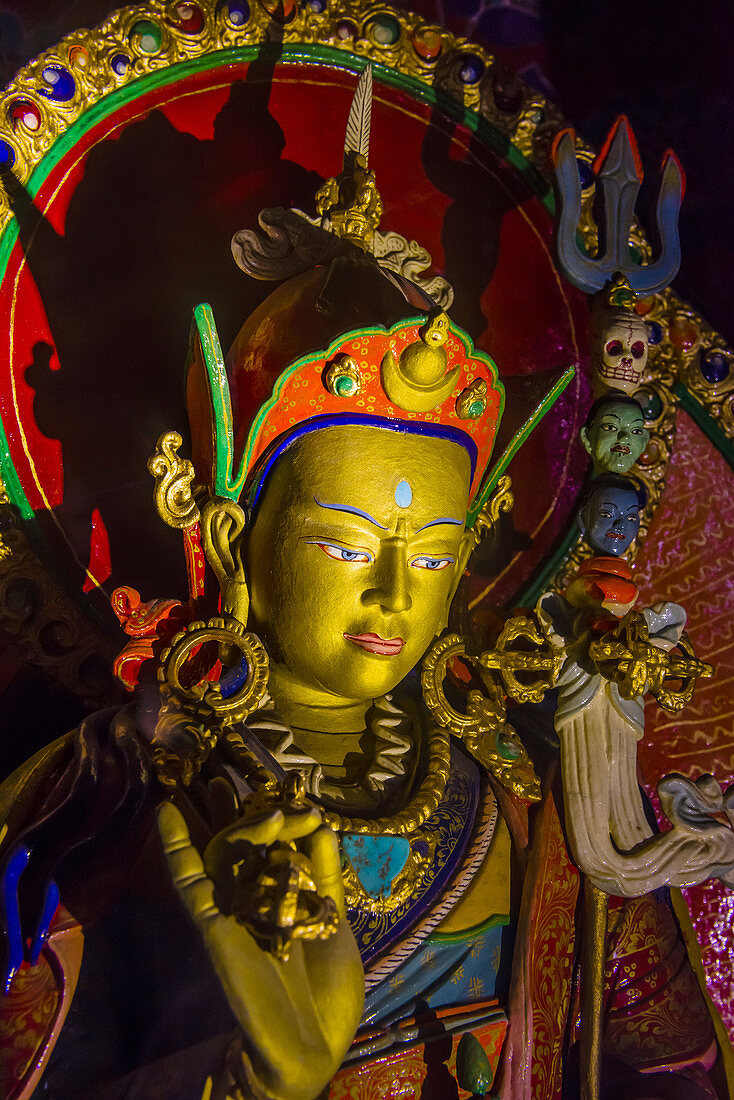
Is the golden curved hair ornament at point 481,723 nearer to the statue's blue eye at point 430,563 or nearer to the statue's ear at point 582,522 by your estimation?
the statue's blue eye at point 430,563

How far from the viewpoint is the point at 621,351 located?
2.64 metres

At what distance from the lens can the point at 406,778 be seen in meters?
2.46

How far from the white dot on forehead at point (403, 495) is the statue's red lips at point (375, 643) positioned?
0.95ft

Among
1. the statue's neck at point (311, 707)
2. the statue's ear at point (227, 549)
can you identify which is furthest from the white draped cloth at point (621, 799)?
the statue's ear at point (227, 549)

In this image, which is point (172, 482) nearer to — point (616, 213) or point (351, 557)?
point (351, 557)

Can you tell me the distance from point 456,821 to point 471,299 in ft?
4.82

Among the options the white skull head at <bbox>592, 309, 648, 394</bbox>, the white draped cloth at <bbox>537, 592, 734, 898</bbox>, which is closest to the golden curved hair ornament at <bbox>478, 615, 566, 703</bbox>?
the white draped cloth at <bbox>537, 592, 734, 898</bbox>

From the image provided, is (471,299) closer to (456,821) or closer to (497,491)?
(497,491)

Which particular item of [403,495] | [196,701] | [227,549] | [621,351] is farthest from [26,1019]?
[621,351]

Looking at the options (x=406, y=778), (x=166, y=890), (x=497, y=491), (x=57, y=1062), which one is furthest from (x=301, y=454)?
(x=57, y=1062)

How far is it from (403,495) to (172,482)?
511 millimetres

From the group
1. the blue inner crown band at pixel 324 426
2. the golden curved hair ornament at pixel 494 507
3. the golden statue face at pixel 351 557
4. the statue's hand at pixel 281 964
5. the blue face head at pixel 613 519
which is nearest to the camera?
the statue's hand at pixel 281 964

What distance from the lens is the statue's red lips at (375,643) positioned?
7.58 feet

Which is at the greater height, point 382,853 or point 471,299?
point 471,299
